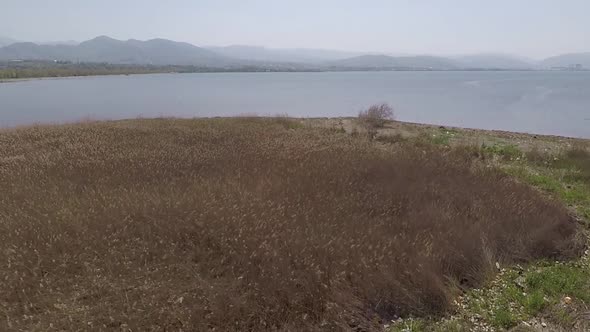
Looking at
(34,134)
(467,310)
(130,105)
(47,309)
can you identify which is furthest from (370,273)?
(130,105)

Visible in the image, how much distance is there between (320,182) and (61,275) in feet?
15.6

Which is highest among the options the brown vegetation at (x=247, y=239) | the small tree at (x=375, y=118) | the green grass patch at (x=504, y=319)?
the small tree at (x=375, y=118)

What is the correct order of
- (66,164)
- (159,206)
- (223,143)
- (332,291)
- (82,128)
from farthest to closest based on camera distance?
(82,128) < (223,143) < (66,164) < (159,206) < (332,291)

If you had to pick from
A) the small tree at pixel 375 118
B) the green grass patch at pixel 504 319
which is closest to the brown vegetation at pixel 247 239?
the green grass patch at pixel 504 319

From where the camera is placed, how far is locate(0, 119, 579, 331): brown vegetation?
4.53 meters

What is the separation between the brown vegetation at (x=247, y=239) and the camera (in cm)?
453

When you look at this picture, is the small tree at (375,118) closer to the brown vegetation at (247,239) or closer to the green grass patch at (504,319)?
the brown vegetation at (247,239)

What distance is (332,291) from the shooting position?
493 cm

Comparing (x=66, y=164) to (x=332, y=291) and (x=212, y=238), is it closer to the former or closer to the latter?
(x=212, y=238)

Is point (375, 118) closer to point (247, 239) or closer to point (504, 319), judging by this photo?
point (247, 239)

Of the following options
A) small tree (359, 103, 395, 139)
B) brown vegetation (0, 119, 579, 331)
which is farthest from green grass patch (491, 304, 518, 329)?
small tree (359, 103, 395, 139)

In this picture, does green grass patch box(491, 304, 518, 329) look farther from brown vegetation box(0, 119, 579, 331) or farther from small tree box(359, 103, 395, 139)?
small tree box(359, 103, 395, 139)

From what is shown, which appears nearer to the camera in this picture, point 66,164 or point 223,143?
point 66,164

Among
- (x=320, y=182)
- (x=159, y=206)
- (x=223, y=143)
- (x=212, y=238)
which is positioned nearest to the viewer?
(x=212, y=238)
